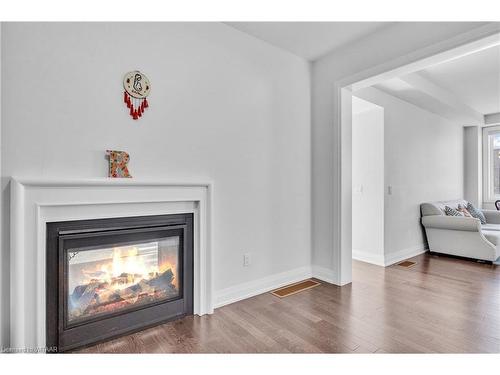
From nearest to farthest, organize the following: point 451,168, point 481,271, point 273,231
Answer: point 273,231, point 481,271, point 451,168

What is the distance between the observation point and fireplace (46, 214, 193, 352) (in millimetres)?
1793

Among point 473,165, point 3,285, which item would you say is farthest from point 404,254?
point 3,285

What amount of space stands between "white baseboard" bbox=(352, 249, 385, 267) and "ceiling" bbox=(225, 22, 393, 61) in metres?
2.63

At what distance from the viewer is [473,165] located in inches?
227

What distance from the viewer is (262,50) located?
9.41 feet

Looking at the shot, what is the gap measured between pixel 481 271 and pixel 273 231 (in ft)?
8.74

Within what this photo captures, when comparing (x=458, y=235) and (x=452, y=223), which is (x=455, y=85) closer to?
(x=452, y=223)

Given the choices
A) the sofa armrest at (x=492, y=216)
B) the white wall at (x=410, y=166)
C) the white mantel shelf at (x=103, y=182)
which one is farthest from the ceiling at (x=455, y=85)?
the white mantel shelf at (x=103, y=182)

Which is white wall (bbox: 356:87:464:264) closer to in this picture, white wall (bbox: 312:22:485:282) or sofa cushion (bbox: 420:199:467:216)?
sofa cushion (bbox: 420:199:467:216)

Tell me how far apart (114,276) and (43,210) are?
64 centimetres

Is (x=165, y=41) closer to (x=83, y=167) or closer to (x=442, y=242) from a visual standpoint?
(x=83, y=167)

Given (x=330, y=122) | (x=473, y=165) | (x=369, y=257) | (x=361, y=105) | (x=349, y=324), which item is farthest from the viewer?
(x=473, y=165)

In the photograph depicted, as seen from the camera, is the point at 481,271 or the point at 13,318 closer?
the point at 13,318

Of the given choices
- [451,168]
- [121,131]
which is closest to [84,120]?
[121,131]
